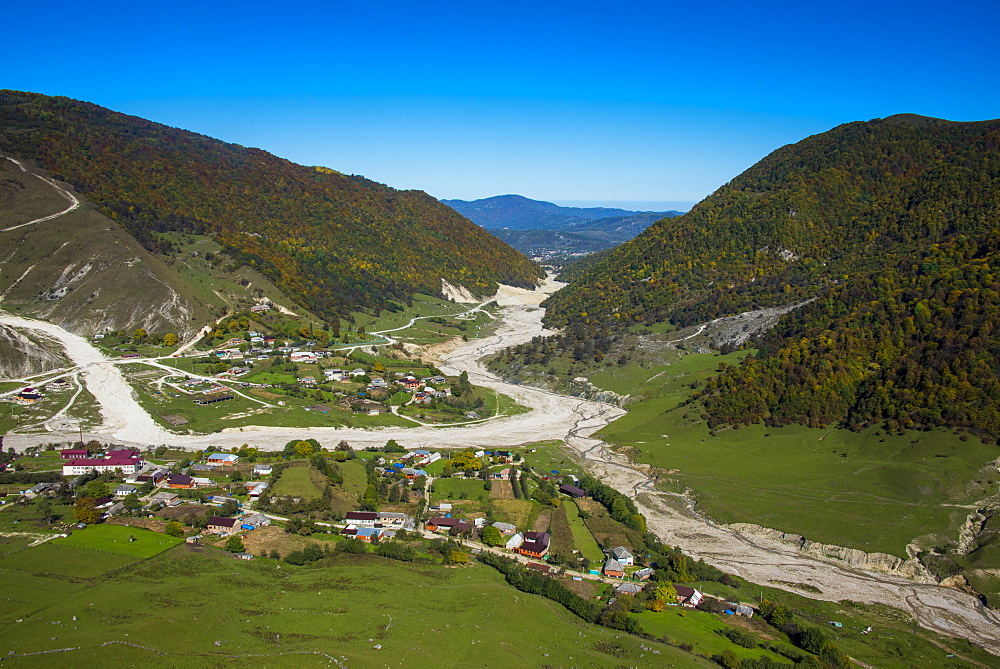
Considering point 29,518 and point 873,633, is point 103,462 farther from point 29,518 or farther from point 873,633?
point 873,633

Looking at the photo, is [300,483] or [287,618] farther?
[300,483]

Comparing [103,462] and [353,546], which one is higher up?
[103,462]

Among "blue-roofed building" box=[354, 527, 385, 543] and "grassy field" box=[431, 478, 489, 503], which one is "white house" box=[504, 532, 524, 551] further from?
"blue-roofed building" box=[354, 527, 385, 543]

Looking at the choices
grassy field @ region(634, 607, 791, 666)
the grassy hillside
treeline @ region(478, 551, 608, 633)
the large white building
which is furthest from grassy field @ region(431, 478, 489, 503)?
the large white building

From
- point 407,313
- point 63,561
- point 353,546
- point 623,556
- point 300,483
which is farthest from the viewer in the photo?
point 407,313

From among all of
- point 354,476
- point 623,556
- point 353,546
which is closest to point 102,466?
point 354,476

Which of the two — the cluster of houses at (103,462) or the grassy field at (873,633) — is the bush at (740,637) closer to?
the grassy field at (873,633)
